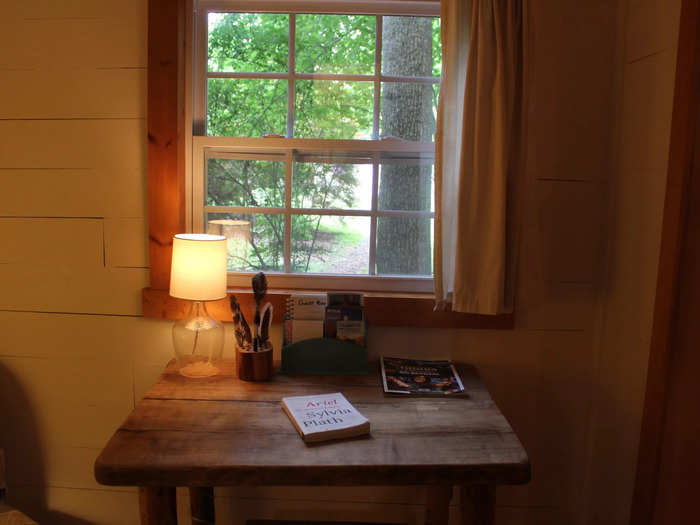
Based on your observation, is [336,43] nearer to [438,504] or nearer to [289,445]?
[289,445]

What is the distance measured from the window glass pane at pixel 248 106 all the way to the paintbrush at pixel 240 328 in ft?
2.20

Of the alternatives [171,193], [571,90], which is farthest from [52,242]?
[571,90]

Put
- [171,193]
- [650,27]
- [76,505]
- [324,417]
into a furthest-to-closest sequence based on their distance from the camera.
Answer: [76,505], [171,193], [650,27], [324,417]

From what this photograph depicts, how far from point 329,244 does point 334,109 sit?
0.50 meters

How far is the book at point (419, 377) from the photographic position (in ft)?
5.37

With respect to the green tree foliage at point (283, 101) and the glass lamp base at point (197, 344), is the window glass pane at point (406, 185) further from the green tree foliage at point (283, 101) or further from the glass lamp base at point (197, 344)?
the glass lamp base at point (197, 344)

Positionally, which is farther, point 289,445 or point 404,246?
point 404,246

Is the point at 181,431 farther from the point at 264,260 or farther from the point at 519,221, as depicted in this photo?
the point at 519,221

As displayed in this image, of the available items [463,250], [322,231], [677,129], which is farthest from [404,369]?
[677,129]

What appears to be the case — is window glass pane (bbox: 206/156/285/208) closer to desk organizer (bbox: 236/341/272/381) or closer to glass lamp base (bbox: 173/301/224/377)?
glass lamp base (bbox: 173/301/224/377)

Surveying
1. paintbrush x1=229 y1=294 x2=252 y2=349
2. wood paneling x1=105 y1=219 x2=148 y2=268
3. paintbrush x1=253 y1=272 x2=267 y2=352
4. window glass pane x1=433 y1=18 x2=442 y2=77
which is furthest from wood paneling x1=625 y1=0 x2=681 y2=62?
wood paneling x1=105 y1=219 x2=148 y2=268

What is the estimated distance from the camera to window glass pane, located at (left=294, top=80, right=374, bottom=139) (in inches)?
75.4

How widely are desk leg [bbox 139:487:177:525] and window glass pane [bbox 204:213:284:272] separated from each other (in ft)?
2.88

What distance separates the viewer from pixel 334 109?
1920 mm
